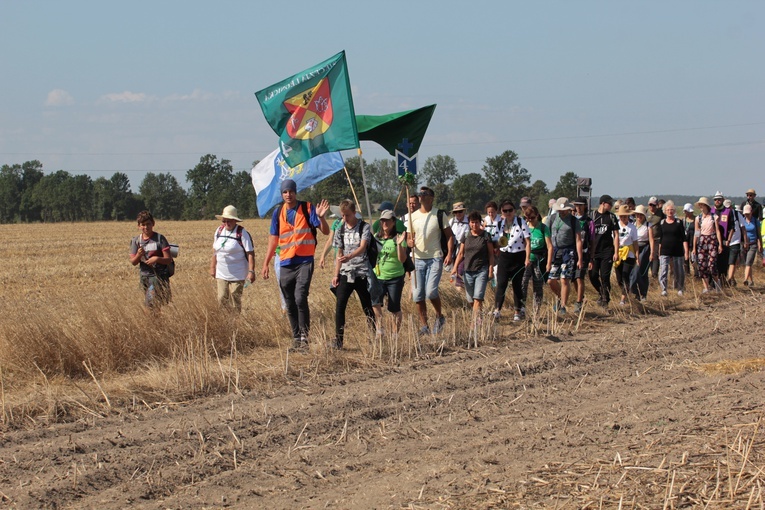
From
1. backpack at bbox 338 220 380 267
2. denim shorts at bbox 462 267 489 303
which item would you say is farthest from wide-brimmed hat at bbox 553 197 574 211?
backpack at bbox 338 220 380 267

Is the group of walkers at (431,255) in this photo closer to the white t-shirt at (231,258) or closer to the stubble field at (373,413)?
the white t-shirt at (231,258)

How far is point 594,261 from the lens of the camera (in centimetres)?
1319

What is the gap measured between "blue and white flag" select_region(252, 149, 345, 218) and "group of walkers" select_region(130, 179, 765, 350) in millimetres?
734

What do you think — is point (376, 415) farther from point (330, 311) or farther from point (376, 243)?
point (330, 311)

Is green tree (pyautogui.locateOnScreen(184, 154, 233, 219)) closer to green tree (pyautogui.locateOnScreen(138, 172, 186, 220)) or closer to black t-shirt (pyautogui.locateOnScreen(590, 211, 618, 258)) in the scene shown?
green tree (pyautogui.locateOnScreen(138, 172, 186, 220))

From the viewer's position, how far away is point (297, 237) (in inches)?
379

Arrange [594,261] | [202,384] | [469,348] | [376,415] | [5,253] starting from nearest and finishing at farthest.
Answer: [376,415] → [202,384] → [469,348] → [594,261] → [5,253]

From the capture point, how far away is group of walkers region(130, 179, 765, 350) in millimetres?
9695

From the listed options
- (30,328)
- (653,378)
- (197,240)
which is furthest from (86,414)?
(197,240)

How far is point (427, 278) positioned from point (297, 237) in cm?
194

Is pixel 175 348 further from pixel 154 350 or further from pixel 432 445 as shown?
pixel 432 445

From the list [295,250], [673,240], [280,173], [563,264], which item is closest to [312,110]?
[280,173]

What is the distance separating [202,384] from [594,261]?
25.0 feet

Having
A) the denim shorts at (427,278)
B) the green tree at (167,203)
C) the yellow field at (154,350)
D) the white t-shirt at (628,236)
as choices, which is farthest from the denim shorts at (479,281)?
the green tree at (167,203)
